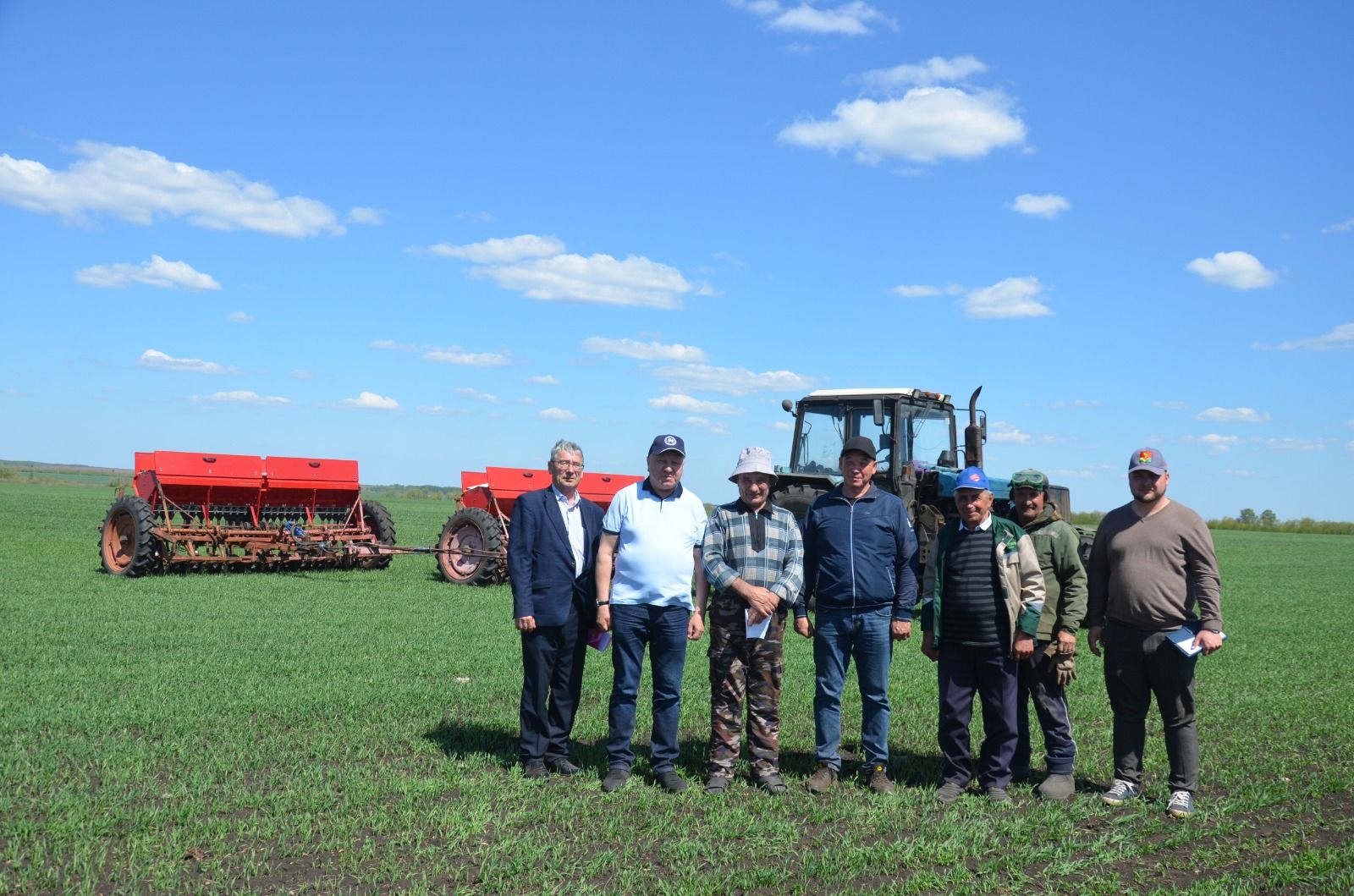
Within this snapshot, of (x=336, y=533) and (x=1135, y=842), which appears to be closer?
(x=1135, y=842)

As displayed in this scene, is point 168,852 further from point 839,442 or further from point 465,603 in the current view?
point 839,442

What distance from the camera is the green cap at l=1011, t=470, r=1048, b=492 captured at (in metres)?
6.03

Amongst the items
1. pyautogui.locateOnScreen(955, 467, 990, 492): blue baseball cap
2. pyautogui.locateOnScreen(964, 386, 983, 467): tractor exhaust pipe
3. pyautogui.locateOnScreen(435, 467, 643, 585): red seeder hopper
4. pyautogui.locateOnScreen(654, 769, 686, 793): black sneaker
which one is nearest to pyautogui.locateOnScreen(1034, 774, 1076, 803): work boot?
pyautogui.locateOnScreen(955, 467, 990, 492): blue baseball cap

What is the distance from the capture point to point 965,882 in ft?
15.1

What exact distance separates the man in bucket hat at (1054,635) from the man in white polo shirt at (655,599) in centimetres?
179

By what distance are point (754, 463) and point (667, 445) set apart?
47cm

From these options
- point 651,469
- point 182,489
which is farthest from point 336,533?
point 651,469

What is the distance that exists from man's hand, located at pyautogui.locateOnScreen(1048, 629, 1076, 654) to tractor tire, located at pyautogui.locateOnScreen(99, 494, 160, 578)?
12.7 m

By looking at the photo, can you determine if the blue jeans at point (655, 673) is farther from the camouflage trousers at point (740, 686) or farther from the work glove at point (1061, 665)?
the work glove at point (1061, 665)

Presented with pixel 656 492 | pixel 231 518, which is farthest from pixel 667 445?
pixel 231 518

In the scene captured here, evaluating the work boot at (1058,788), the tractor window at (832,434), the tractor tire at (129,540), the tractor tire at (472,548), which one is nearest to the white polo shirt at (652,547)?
the work boot at (1058,788)

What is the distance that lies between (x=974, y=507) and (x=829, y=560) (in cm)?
81

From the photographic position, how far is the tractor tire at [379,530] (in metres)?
17.1

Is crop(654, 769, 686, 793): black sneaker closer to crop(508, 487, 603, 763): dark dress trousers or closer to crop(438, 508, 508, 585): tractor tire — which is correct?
crop(508, 487, 603, 763): dark dress trousers
